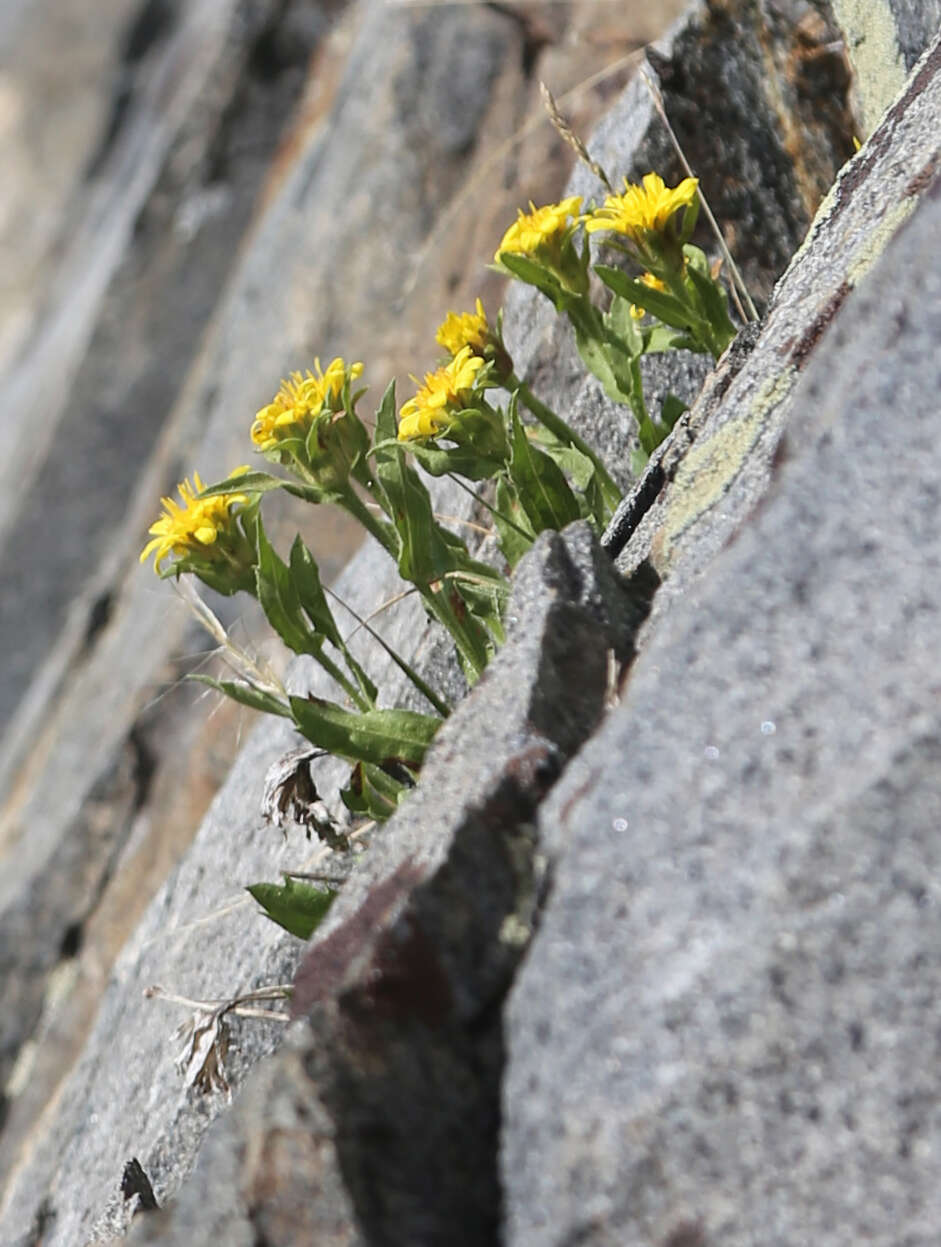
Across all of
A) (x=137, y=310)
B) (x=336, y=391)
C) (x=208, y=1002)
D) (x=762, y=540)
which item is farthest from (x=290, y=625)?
(x=137, y=310)

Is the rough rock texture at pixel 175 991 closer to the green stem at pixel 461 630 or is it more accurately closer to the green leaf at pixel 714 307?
the green stem at pixel 461 630

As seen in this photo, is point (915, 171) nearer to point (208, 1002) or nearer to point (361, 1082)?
point (361, 1082)

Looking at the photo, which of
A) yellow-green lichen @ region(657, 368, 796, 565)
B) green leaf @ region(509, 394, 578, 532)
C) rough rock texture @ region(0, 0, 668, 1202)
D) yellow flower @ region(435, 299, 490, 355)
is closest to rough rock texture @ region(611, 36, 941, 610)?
yellow-green lichen @ region(657, 368, 796, 565)

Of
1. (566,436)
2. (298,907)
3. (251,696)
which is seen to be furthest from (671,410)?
(298,907)

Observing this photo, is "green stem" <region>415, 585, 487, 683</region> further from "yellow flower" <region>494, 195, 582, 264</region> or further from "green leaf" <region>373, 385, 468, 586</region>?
"yellow flower" <region>494, 195, 582, 264</region>

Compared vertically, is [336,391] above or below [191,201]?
below
